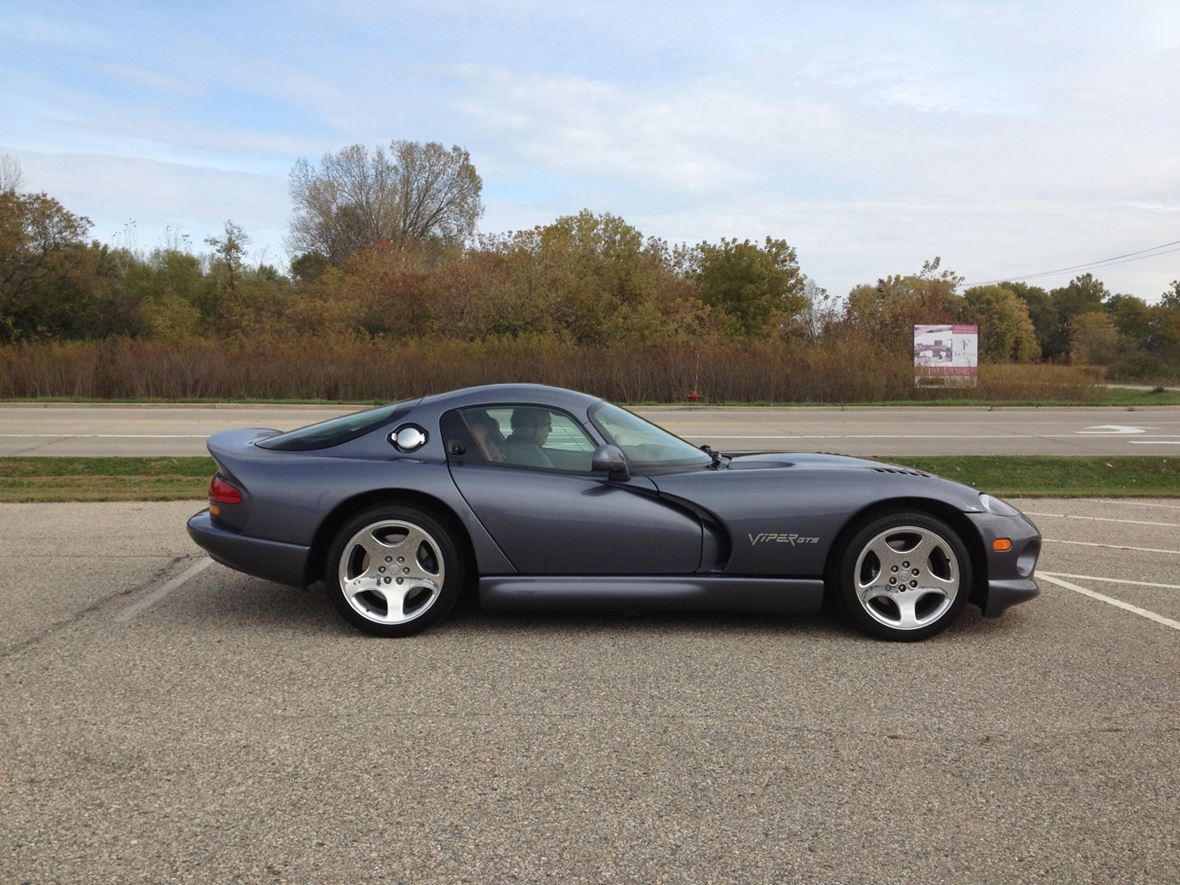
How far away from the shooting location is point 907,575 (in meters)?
4.96

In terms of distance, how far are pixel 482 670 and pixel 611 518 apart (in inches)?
38.3

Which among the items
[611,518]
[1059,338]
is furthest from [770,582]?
[1059,338]

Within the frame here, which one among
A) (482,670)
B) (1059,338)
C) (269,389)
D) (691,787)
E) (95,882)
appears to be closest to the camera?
(95,882)

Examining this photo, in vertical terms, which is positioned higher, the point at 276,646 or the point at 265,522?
the point at 265,522

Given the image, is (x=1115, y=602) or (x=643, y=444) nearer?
(x=643, y=444)

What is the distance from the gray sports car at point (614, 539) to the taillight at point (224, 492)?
30 millimetres

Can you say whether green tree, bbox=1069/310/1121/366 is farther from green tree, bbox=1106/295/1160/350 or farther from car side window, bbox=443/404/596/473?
car side window, bbox=443/404/596/473

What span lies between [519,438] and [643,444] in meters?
0.66

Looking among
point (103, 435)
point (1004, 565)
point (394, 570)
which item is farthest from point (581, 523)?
point (103, 435)

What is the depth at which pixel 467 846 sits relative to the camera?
2859mm

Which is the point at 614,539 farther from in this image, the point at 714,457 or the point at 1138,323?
the point at 1138,323

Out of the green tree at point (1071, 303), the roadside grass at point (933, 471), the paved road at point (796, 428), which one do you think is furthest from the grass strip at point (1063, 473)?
the green tree at point (1071, 303)

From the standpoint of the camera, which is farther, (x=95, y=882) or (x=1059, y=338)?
(x=1059, y=338)

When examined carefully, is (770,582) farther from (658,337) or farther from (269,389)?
(658,337)
